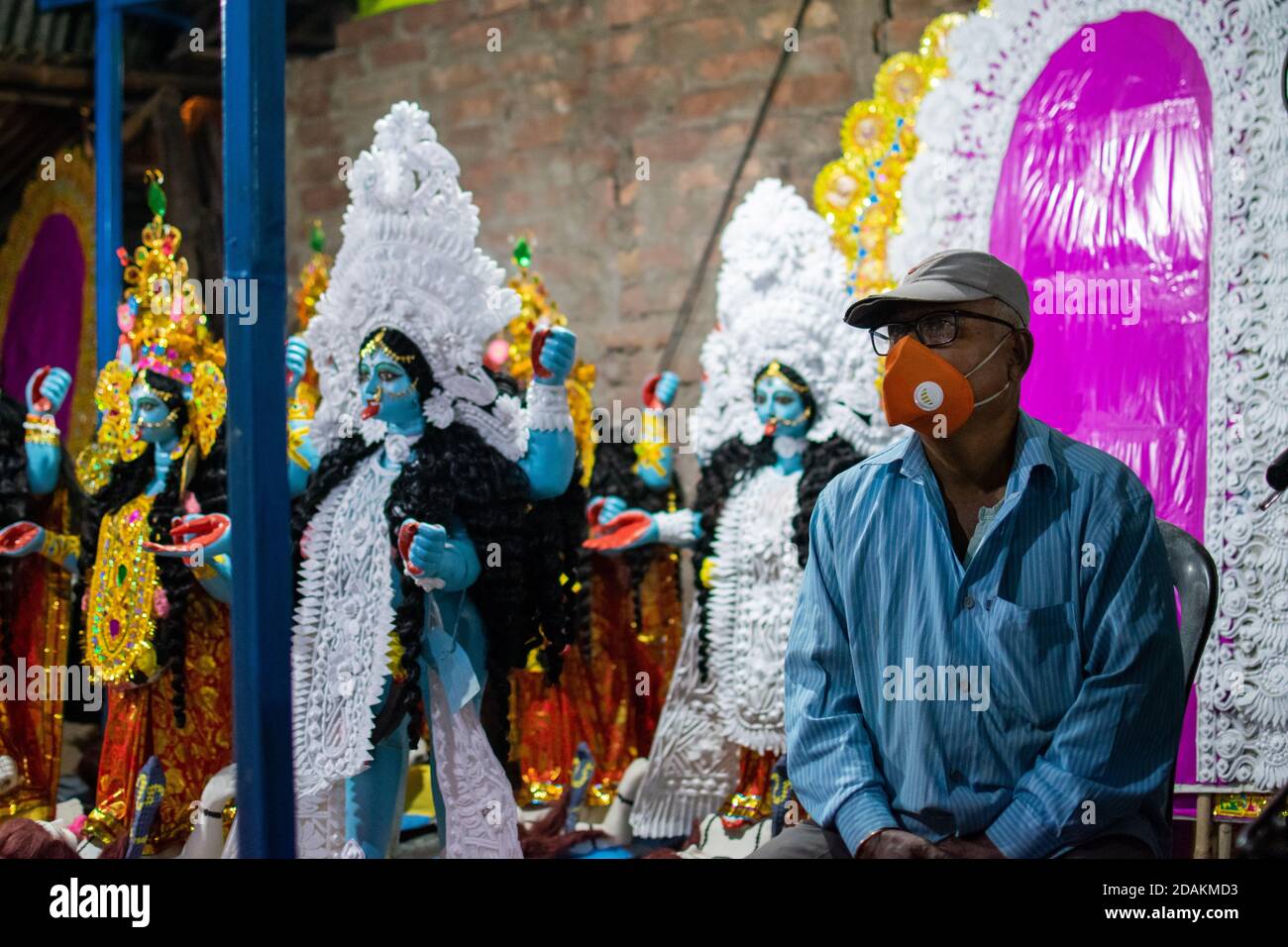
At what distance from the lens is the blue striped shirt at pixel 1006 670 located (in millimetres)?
2324

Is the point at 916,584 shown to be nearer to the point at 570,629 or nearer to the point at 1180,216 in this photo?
the point at 570,629

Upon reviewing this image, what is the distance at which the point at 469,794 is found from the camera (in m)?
3.98

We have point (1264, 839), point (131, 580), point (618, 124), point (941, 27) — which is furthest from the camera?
point (618, 124)

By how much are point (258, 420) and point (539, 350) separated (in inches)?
47.8

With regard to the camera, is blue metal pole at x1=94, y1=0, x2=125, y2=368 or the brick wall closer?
blue metal pole at x1=94, y1=0, x2=125, y2=368

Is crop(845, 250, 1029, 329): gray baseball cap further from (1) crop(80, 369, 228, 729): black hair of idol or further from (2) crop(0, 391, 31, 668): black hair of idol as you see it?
(2) crop(0, 391, 31, 668): black hair of idol

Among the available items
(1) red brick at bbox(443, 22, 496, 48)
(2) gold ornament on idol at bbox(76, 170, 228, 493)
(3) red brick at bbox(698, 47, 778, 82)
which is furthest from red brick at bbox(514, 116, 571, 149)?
(2) gold ornament on idol at bbox(76, 170, 228, 493)

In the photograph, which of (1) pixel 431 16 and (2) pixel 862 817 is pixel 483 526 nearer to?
(2) pixel 862 817

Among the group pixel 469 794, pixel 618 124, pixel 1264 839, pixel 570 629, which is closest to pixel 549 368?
pixel 570 629

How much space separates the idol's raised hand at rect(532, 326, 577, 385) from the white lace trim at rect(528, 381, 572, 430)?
4 centimetres

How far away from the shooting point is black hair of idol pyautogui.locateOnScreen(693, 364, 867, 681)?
4802 millimetres

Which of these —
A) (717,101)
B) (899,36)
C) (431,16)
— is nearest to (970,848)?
(899,36)

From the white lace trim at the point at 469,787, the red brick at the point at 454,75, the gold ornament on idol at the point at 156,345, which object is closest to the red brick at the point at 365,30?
the red brick at the point at 454,75

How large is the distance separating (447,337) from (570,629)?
89 centimetres
